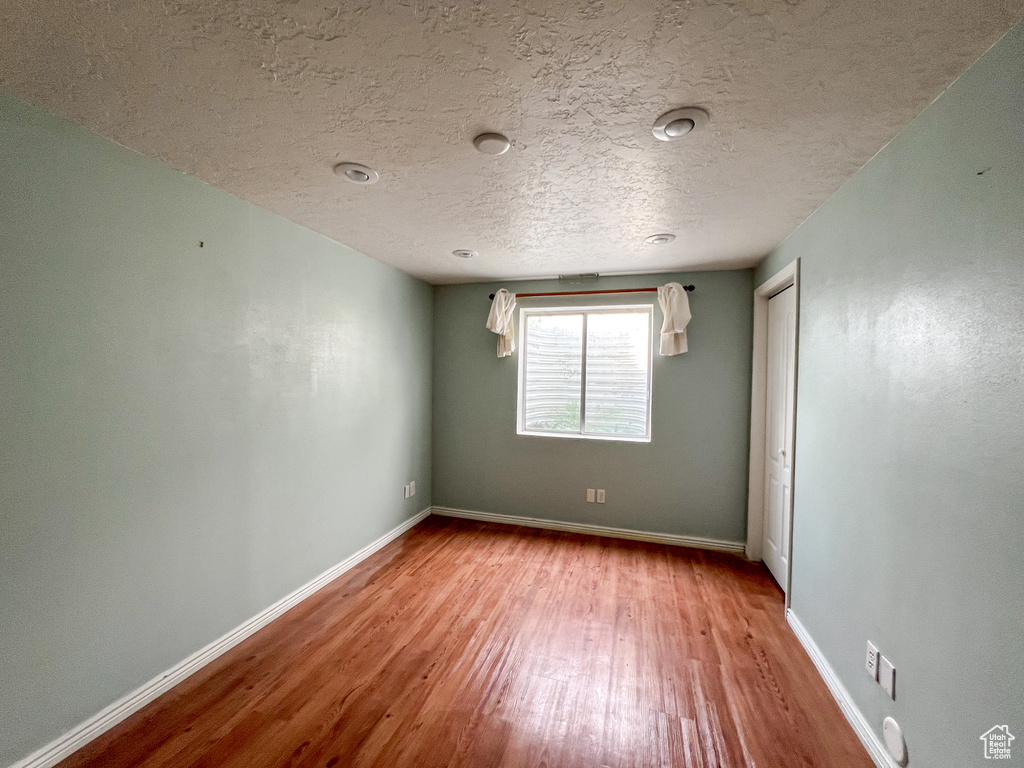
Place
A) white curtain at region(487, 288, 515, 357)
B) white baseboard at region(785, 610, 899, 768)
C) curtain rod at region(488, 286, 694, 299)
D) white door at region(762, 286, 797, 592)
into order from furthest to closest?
white curtain at region(487, 288, 515, 357) → curtain rod at region(488, 286, 694, 299) → white door at region(762, 286, 797, 592) → white baseboard at region(785, 610, 899, 768)

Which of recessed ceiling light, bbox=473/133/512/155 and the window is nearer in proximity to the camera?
recessed ceiling light, bbox=473/133/512/155

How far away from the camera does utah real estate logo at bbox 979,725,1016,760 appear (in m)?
1.00

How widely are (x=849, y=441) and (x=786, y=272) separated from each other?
121 cm

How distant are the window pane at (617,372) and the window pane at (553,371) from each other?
0.13 metres

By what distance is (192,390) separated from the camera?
191 cm

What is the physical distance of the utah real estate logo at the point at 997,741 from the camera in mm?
996

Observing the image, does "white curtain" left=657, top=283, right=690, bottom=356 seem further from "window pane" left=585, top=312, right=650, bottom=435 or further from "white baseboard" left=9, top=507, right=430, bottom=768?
"white baseboard" left=9, top=507, right=430, bottom=768

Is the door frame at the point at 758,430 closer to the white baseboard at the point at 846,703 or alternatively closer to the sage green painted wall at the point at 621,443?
the sage green painted wall at the point at 621,443

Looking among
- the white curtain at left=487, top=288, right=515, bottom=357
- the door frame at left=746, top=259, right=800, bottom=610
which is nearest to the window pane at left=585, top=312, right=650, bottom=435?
the white curtain at left=487, top=288, right=515, bottom=357

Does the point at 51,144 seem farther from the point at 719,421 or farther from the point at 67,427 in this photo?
the point at 719,421

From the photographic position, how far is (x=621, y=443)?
365 cm

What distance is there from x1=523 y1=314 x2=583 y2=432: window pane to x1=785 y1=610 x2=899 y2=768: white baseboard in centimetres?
210

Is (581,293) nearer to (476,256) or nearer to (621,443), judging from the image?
(476,256)

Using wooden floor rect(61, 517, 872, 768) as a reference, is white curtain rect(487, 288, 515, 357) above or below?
above
